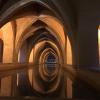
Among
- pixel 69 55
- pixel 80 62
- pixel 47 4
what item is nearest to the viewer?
pixel 80 62

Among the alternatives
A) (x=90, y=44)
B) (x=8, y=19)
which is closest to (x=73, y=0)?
(x=90, y=44)

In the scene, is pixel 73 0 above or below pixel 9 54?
above

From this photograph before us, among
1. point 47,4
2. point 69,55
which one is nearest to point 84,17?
point 47,4

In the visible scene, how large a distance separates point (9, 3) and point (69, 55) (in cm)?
543

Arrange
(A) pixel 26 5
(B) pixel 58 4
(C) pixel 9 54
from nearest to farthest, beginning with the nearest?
(B) pixel 58 4
(A) pixel 26 5
(C) pixel 9 54

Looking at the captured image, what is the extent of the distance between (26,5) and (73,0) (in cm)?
384

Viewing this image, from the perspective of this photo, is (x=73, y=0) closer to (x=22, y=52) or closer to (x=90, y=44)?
(x=90, y=44)

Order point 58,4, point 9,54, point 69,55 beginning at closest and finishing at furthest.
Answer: point 58,4
point 69,55
point 9,54

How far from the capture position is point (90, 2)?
8125mm

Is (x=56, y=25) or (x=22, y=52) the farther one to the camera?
(x=22, y=52)

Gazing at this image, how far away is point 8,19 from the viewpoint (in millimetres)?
12766

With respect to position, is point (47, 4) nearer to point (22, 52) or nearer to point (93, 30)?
point (93, 30)

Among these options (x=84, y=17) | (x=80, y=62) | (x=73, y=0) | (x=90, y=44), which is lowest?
(x=80, y=62)

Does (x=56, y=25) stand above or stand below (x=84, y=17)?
above
